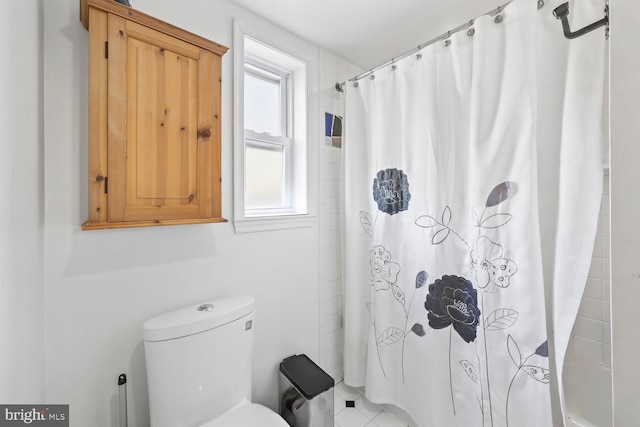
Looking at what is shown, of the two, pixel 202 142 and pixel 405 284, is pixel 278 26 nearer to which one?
pixel 202 142

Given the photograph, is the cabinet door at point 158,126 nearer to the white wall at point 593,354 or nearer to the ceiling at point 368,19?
the ceiling at point 368,19

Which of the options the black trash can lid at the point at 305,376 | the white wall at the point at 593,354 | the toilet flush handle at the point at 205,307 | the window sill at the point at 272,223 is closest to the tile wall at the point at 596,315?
the white wall at the point at 593,354

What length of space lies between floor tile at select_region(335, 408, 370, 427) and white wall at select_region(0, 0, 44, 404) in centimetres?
140

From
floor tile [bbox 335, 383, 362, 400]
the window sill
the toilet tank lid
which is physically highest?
the window sill

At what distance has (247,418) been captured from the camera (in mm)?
1049

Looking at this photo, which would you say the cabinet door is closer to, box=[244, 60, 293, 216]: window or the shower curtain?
box=[244, 60, 293, 216]: window

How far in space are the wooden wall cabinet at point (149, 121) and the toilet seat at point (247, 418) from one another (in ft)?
2.62

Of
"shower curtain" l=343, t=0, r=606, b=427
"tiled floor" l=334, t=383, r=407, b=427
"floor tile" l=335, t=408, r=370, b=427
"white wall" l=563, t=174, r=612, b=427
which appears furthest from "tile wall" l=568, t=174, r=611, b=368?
"floor tile" l=335, t=408, r=370, b=427

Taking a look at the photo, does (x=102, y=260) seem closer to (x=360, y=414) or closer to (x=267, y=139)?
(x=267, y=139)

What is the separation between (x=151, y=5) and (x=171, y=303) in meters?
1.27

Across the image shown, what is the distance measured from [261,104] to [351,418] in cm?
199

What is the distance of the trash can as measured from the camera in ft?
4.25

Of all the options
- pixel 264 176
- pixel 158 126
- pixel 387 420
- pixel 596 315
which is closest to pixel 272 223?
pixel 264 176

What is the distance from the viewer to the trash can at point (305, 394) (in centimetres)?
130
